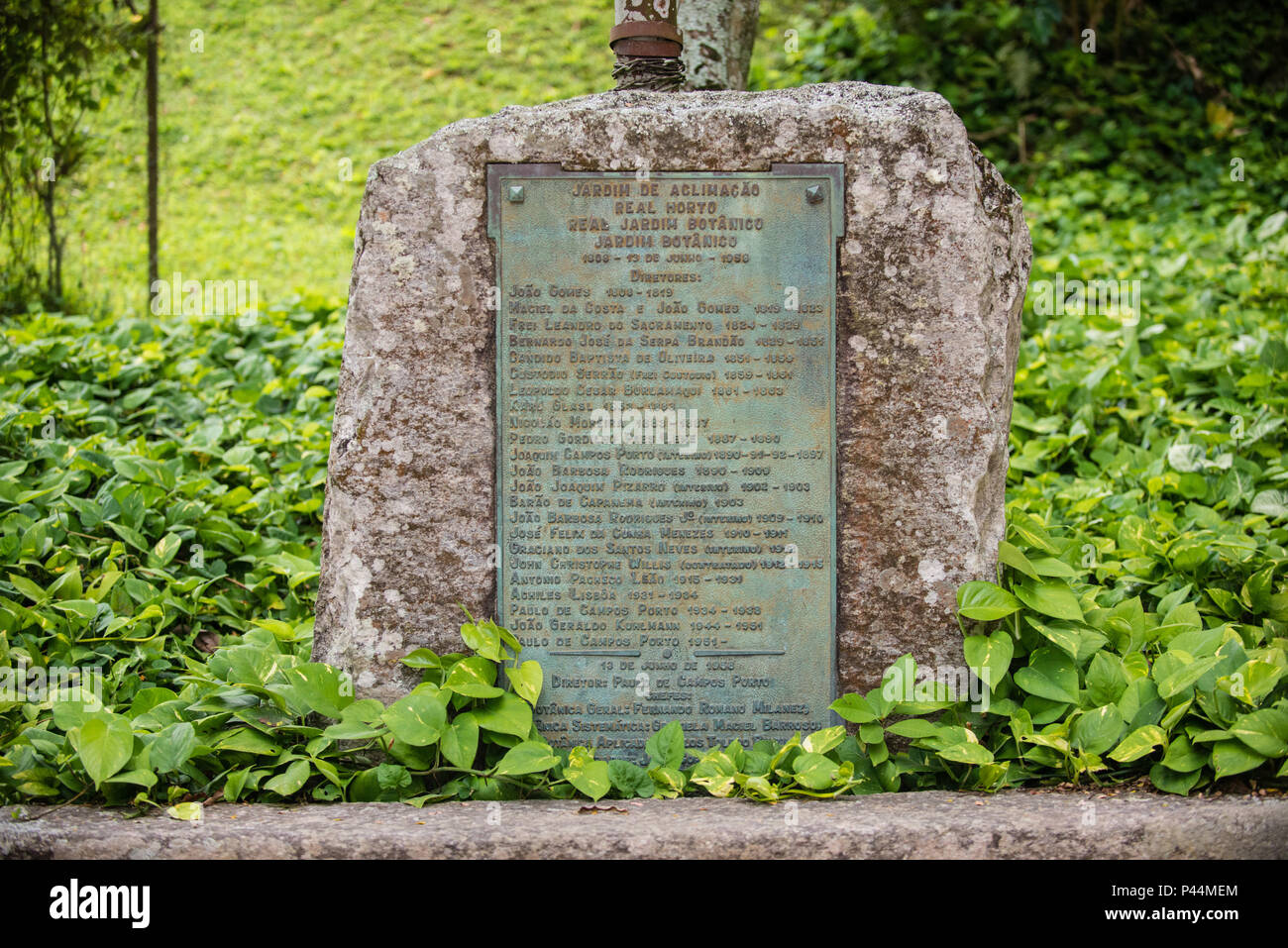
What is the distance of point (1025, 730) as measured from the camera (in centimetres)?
312

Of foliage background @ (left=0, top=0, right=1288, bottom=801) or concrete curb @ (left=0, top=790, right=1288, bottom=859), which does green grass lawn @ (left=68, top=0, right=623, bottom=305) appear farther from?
concrete curb @ (left=0, top=790, right=1288, bottom=859)

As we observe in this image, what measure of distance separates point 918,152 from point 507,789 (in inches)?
85.8

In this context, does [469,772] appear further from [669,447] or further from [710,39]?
[710,39]

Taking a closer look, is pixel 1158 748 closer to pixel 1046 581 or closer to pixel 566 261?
pixel 1046 581

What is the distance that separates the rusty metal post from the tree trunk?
2247 mm

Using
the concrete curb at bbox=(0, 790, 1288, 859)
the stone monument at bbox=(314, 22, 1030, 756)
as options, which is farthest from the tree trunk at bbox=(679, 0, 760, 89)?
the concrete curb at bbox=(0, 790, 1288, 859)

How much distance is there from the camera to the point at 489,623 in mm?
3189

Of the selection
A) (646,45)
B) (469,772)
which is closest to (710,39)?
(646,45)

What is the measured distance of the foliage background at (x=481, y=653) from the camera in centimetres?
312

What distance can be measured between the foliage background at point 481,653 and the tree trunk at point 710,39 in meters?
2.25

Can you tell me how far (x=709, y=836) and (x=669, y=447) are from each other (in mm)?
1123

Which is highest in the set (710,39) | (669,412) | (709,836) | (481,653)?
(710,39)

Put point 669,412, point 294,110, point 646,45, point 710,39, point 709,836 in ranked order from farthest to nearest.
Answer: point 294,110 < point 710,39 < point 646,45 < point 669,412 < point 709,836

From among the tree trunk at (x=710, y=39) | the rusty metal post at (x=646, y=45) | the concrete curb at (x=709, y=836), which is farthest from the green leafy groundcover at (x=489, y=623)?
the tree trunk at (x=710, y=39)
